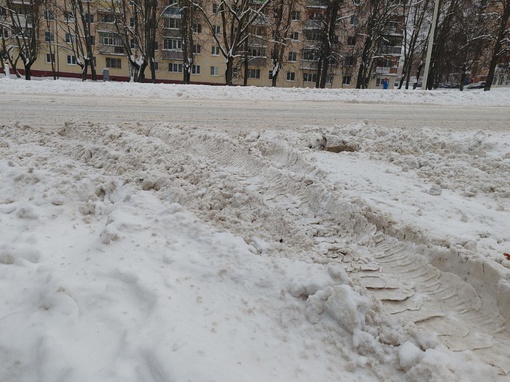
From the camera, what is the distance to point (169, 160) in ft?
16.4

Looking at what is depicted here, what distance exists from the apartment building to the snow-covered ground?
2313 centimetres

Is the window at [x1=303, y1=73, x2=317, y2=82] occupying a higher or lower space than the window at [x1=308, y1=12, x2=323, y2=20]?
lower

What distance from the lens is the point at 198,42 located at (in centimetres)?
4416

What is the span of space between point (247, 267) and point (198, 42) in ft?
148

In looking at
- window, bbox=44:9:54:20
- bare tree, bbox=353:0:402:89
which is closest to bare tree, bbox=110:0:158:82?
window, bbox=44:9:54:20

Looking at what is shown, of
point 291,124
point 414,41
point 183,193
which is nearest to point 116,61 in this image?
point 414,41

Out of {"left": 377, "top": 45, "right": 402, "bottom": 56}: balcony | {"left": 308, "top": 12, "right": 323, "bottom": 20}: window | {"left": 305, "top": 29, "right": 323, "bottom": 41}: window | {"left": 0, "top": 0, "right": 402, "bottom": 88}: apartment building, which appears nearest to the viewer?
{"left": 0, "top": 0, "right": 402, "bottom": 88}: apartment building

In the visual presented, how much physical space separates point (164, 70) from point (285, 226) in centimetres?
5252

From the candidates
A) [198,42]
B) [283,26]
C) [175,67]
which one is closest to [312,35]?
[283,26]

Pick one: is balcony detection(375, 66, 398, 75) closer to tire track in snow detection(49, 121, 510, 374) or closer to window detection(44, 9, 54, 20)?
window detection(44, 9, 54, 20)

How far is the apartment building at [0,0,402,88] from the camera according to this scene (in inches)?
1254

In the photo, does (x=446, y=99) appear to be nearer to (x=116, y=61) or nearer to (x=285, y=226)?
(x=285, y=226)

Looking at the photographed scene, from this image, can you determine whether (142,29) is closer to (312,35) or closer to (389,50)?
(312,35)

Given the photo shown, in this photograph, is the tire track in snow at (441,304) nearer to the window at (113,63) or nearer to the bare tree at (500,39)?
the bare tree at (500,39)
